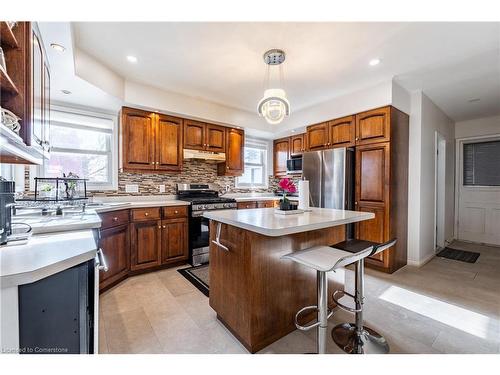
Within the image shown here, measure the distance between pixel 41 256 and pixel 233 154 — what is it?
3381mm

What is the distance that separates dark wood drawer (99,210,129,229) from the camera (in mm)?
2434

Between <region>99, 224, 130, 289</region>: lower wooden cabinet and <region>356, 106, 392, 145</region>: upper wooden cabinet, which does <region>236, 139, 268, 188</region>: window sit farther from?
<region>99, 224, 130, 289</region>: lower wooden cabinet

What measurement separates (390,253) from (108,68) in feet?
13.6

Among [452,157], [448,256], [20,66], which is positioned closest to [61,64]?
[20,66]

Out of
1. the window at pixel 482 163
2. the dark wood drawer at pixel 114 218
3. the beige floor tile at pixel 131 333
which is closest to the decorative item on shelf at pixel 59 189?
the dark wood drawer at pixel 114 218

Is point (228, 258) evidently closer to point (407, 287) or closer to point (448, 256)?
point (407, 287)

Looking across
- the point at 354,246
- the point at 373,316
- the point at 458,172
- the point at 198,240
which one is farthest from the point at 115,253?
the point at 458,172

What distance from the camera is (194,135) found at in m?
3.66

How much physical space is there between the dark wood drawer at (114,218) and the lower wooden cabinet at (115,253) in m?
0.05

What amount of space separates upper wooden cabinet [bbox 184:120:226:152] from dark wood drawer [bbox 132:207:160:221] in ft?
3.74

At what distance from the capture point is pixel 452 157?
455 centimetres

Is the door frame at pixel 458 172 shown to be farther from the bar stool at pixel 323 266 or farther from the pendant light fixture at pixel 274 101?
the bar stool at pixel 323 266

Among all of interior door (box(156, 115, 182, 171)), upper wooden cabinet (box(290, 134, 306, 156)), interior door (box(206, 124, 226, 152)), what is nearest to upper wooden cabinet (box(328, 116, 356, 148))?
upper wooden cabinet (box(290, 134, 306, 156))
